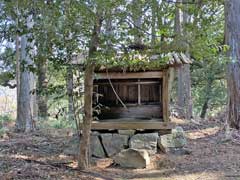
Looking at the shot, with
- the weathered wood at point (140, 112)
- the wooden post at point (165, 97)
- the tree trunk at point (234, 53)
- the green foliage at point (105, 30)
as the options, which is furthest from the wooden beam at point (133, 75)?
the tree trunk at point (234, 53)

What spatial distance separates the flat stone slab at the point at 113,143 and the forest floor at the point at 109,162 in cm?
38

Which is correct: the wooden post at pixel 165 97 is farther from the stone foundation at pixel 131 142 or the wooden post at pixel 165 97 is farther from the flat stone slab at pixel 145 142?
the flat stone slab at pixel 145 142

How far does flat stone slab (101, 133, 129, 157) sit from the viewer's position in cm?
798

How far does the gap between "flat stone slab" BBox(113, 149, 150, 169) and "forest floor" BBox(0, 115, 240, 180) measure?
0.53ft

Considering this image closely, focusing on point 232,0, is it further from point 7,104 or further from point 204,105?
point 7,104

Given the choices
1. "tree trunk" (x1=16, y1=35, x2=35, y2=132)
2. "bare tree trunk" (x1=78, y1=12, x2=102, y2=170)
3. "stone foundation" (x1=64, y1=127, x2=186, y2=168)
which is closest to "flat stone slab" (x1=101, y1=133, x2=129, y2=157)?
"stone foundation" (x1=64, y1=127, x2=186, y2=168)

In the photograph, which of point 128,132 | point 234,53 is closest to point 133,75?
point 128,132

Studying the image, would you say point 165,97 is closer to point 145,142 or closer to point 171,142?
point 171,142

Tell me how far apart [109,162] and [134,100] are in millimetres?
2247

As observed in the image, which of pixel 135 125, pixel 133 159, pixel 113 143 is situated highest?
pixel 135 125

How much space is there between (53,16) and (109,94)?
477cm

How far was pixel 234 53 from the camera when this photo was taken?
9852 mm

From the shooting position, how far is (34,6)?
459 centimetres

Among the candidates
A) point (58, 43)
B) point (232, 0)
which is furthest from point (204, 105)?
point (58, 43)
